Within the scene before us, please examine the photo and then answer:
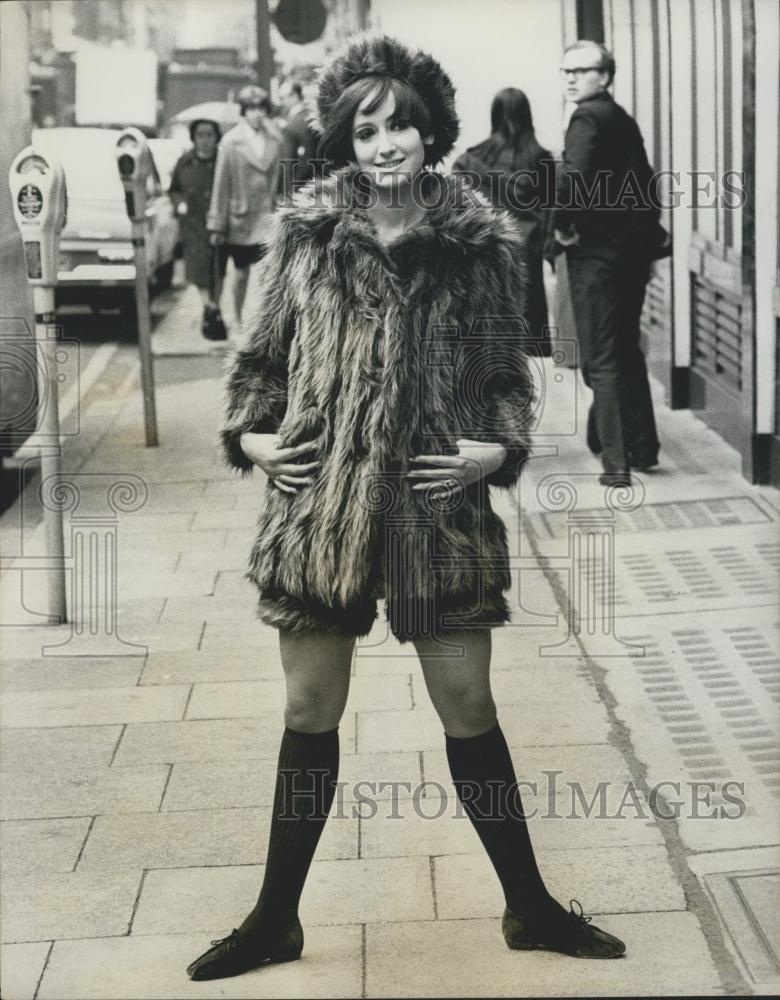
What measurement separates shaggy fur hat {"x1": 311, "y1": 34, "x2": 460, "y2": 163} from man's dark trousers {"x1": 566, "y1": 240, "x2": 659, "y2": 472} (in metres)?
4.57

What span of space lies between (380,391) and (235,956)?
3.86 feet

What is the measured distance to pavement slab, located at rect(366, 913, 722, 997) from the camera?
350cm

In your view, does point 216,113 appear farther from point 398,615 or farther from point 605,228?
point 398,615

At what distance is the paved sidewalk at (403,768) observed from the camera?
3689mm

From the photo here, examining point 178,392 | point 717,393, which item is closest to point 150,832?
point 717,393

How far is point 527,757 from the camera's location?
4.85 meters

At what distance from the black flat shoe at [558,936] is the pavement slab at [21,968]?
97 cm

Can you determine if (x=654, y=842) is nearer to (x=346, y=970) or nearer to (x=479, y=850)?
(x=479, y=850)

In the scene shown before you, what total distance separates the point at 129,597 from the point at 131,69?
45.9ft

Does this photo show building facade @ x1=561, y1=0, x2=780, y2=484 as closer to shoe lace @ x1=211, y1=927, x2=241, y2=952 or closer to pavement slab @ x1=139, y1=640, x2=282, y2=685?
pavement slab @ x1=139, y1=640, x2=282, y2=685

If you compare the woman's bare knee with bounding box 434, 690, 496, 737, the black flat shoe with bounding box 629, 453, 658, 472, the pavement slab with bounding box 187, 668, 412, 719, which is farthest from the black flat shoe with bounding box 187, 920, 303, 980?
the black flat shoe with bounding box 629, 453, 658, 472

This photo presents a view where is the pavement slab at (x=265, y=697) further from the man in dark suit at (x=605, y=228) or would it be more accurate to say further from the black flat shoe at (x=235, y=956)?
the man in dark suit at (x=605, y=228)

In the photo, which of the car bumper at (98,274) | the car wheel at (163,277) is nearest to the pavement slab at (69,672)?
the car bumper at (98,274)

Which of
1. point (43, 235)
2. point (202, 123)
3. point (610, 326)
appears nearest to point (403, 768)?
point (43, 235)
